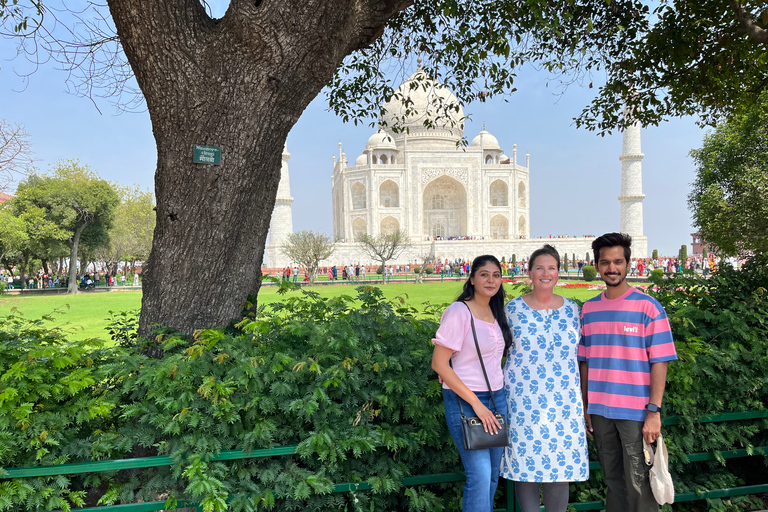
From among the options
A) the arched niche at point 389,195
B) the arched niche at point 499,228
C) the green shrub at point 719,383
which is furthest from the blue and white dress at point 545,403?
the arched niche at point 499,228

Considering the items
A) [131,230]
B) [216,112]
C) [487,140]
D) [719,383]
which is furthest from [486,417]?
[487,140]

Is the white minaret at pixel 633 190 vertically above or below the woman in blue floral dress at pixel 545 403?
above

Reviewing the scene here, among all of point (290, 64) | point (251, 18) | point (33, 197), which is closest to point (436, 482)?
point (290, 64)

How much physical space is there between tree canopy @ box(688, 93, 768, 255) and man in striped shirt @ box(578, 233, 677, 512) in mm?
10108

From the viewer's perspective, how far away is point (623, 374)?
1.89 meters

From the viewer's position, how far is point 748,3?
180 inches

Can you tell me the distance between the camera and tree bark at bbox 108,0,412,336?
8.23ft

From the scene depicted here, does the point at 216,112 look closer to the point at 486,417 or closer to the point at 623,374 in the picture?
the point at 486,417

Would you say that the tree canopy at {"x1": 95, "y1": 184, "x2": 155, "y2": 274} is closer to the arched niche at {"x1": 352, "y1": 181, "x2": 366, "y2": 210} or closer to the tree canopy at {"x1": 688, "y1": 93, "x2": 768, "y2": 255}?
the arched niche at {"x1": 352, "y1": 181, "x2": 366, "y2": 210}

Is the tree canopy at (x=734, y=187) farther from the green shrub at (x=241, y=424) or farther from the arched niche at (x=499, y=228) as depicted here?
the arched niche at (x=499, y=228)

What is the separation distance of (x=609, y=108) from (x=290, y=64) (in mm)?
4115

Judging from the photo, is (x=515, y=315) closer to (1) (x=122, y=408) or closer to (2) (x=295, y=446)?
(2) (x=295, y=446)

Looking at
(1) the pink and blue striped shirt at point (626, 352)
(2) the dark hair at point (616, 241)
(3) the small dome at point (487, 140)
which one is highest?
(3) the small dome at point (487, 140)

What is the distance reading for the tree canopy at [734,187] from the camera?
11102mm
